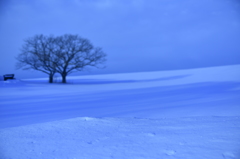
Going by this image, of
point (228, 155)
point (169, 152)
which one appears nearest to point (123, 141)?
point (169, 152)

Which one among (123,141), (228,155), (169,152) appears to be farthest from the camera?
(123,141)

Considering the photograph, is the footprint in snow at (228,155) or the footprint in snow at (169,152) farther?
the footprint in snow at (169,152)

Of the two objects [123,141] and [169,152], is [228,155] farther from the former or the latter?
[123,141]

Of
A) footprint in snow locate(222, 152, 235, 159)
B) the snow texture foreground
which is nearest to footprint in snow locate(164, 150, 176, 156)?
the snow texture foreground

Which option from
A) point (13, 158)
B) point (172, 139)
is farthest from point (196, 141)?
point (13, 158)

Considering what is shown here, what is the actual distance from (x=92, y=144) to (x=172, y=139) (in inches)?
61.7

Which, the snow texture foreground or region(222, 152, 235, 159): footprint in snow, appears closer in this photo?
region(222, 152, 235, 159): footprint in snow

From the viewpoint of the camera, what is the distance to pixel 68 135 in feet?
11.4

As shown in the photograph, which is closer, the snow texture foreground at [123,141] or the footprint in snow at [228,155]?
the footprint in snow at [228,155]

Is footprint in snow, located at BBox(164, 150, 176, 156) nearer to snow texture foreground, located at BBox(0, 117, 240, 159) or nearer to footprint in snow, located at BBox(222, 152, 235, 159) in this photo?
snow texture foreground, located at BBox(0, 117, 240, 159)

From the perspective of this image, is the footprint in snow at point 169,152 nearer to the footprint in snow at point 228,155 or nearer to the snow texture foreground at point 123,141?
the snow texture foreground at point 123,141

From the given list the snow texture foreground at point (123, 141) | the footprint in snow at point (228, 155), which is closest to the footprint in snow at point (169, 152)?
the snow texture foreground at point (123, 141)

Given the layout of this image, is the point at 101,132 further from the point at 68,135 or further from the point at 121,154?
the point at 121,154

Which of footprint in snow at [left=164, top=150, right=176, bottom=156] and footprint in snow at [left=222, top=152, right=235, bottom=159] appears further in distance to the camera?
footprint in snow at [left=164, top=150, right=176, bottom=156]
